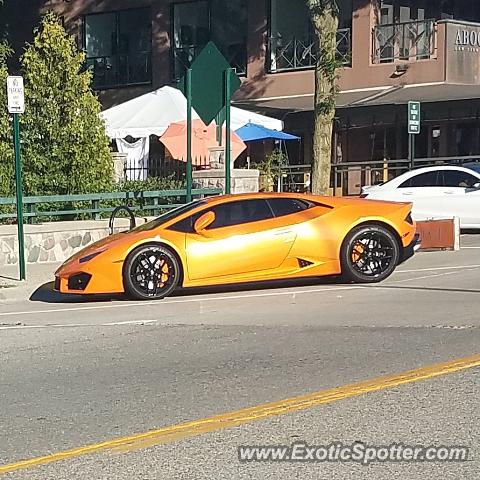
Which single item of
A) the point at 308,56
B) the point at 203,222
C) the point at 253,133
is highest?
the point at 308,56

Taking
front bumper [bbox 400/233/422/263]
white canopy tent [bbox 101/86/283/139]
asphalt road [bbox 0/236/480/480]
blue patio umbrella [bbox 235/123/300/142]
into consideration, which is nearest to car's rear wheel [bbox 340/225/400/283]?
front bumper [bbox 400/233/422/263]

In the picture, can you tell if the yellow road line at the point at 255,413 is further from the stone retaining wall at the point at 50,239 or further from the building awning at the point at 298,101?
the building awning at the point at 298,101

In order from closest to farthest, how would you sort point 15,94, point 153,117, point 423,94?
point 15,94, point 153,117, point 423,94

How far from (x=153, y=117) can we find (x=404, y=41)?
8.06 metres

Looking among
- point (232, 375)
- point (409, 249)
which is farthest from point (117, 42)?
point (232, 375)

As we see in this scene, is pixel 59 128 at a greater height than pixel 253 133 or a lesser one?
lesser

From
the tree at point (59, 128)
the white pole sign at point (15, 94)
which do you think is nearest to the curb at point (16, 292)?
the white pole sign at point (15, 94)

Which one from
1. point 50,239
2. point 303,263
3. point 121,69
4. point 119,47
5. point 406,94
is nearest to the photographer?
point 303,263

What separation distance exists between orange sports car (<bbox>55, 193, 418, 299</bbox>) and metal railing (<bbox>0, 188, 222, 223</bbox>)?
4.56 metres

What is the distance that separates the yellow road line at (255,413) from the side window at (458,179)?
1042 centimetres

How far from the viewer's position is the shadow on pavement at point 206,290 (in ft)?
39.4

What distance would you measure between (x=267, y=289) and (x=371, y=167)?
54.2ft

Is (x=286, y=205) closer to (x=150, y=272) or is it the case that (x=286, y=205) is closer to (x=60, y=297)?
(x=150, y=272)

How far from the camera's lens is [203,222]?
38.0 feet
